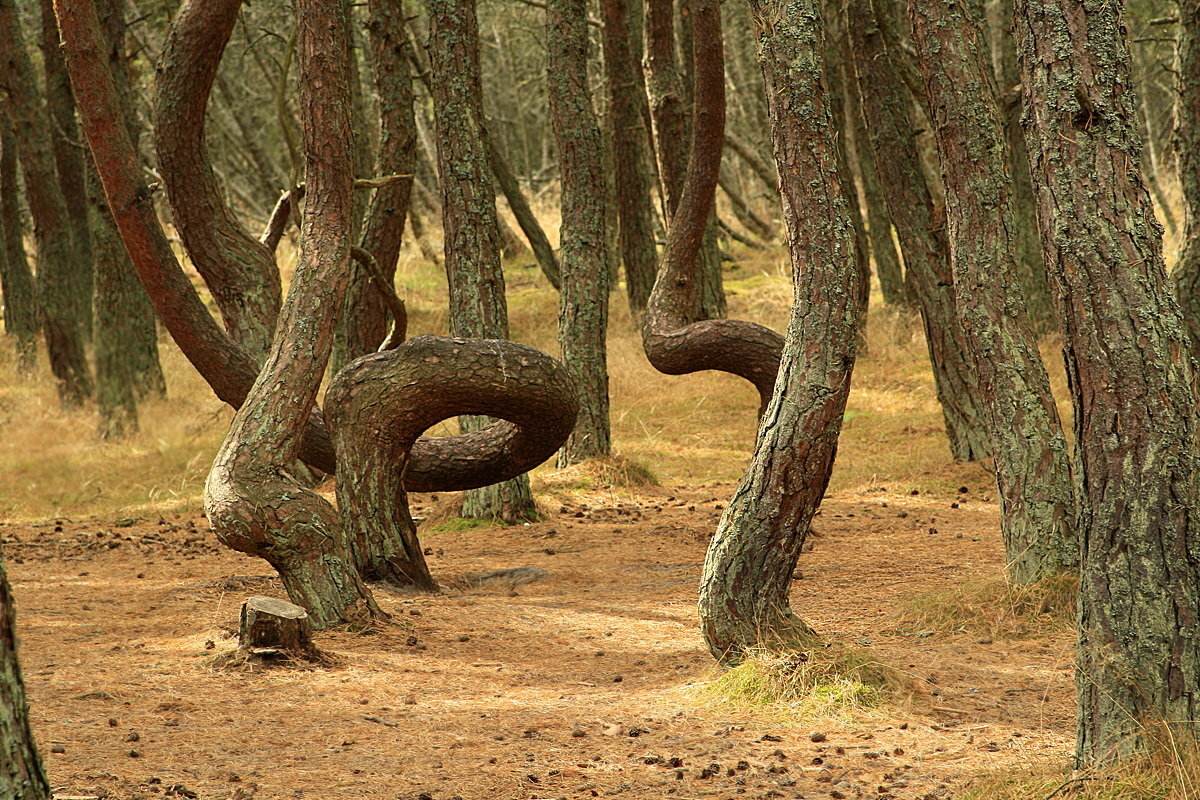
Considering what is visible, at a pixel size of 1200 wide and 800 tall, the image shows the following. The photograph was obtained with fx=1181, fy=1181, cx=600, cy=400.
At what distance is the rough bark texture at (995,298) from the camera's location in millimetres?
6848

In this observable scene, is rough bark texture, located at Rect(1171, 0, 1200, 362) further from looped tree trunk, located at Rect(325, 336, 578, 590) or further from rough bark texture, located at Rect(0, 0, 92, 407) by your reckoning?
rough bark texture, located at Rect(0, 0, 92, 407)

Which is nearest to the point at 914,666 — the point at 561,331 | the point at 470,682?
the point at 470,682

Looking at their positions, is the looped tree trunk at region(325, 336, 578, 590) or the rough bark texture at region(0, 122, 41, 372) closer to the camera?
the looped tree trunk at region(325, 336, 578, 590)

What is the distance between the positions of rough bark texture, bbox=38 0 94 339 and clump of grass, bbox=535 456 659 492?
8.51 meters

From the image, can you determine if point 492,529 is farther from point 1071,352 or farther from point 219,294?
point 1071,352

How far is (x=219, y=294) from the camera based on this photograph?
8617 millimetres

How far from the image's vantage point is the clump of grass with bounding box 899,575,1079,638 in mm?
6574

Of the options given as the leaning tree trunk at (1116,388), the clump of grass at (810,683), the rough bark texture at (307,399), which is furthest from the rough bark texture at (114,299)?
the leaning tree trunk at (1116,388)

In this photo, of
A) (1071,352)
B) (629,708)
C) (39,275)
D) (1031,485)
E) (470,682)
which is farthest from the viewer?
(39,275)

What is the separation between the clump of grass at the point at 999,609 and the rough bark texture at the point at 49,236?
13.6 m

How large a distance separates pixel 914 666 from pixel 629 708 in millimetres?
1564

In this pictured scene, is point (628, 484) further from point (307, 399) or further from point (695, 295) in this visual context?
point (307, 399)

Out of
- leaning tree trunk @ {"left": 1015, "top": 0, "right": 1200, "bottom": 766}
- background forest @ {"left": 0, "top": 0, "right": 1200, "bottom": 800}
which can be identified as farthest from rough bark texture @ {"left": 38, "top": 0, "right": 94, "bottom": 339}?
leaning tree trunk @ {"left": 1015, "top": 0, "right": 1200, "bottom": 766}

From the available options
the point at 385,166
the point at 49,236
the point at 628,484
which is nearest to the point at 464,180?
the point at 385,166
